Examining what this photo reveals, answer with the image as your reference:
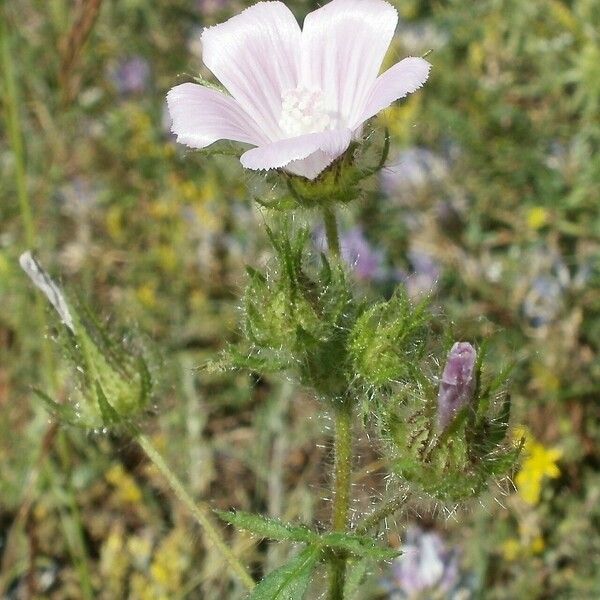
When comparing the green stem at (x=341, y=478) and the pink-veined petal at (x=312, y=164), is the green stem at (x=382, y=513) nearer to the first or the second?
the green stem at (x=341, y=478)

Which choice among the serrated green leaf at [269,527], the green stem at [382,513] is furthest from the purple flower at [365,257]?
the serrated green leaf at [269,527]

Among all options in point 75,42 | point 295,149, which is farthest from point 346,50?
point 75,42

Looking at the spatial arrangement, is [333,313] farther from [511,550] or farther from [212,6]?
[212,6]

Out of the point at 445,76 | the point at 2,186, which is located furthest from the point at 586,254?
the point at 2,186

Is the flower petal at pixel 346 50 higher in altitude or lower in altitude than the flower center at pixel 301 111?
higher

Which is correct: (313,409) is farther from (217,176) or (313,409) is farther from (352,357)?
(352,357)

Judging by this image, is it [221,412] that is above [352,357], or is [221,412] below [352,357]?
below
